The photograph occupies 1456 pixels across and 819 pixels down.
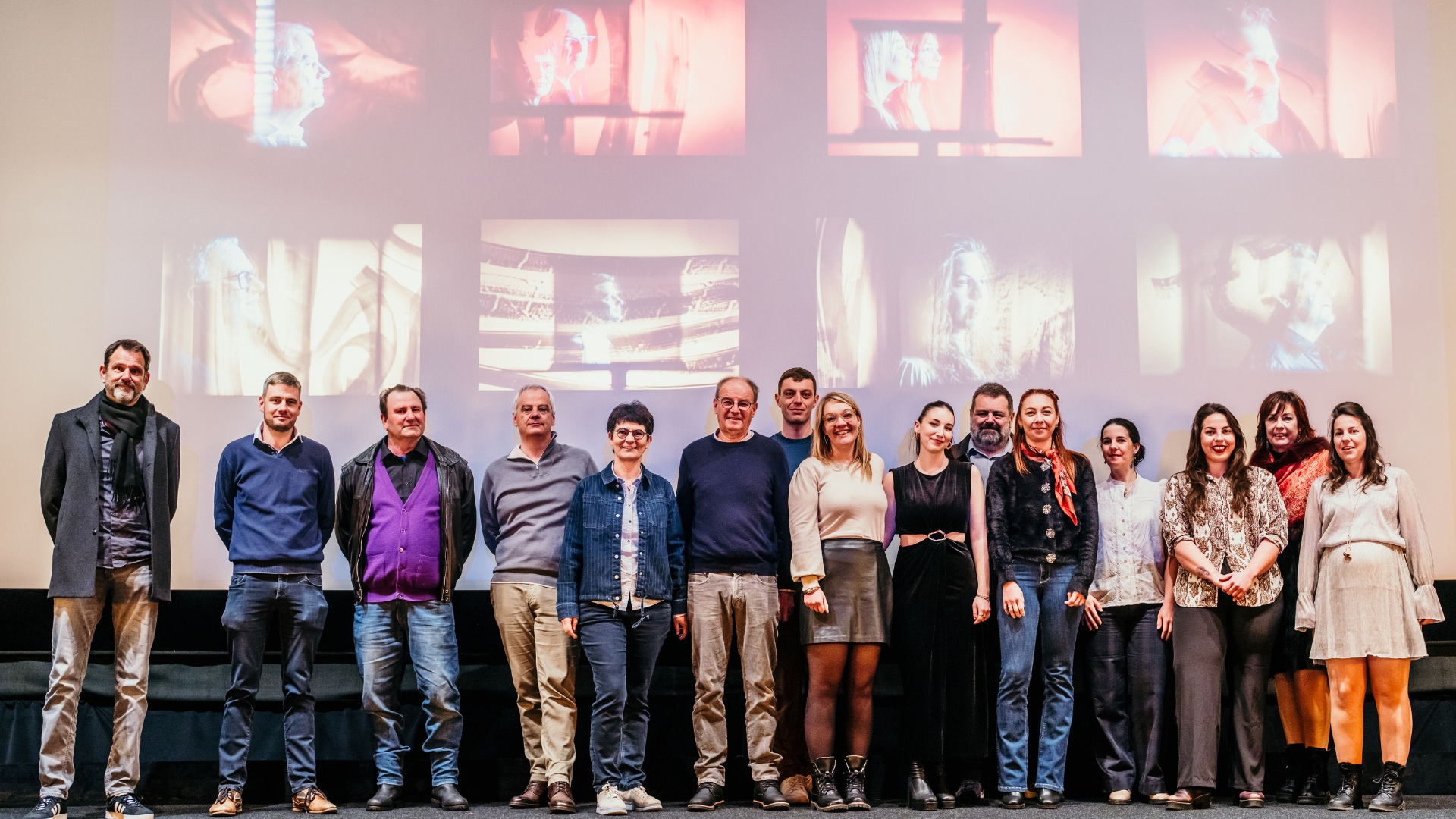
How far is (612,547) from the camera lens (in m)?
4.12

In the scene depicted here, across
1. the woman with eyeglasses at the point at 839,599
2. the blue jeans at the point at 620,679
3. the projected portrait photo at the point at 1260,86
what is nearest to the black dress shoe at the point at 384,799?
the blue jeans at the point at 620,679

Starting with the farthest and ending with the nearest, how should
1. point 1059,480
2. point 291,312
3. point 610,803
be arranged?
point 291,312 < point 1059,480 < point 610,803

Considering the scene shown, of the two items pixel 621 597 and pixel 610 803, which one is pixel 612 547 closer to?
pixel 621 597

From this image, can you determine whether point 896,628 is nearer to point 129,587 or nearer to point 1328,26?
point 129,587

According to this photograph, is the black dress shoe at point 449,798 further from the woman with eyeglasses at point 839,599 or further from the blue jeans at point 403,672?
the woman with eyeglasses at point 839,599

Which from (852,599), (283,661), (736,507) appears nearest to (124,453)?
(283,661)

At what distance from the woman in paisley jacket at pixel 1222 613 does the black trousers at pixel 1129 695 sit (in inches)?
3.0

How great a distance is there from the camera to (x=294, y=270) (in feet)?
16.8

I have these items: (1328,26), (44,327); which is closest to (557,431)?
(44,327)

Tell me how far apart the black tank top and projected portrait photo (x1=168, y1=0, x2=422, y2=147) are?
267 centimetres

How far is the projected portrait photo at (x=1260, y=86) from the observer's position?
17.6 ft

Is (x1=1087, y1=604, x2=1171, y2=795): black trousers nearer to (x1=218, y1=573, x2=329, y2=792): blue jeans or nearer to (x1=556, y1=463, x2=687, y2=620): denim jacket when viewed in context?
(x1=556, y1=463, x2=687, y2=620): denim jacket

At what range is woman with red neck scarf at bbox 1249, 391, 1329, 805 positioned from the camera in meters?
4.35

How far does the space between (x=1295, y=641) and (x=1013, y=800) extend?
3.90 feet
